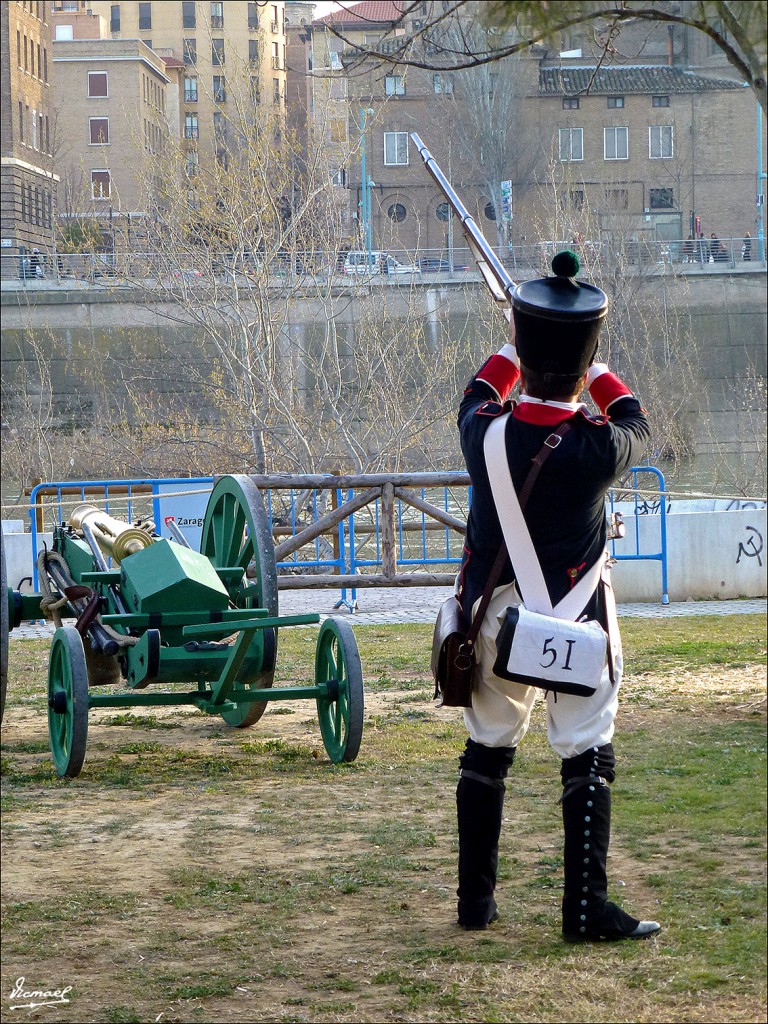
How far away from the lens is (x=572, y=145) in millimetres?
26391

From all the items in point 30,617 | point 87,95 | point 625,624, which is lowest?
point 625,624

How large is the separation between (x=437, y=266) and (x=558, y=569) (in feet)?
77.0

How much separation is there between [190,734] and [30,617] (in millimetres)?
932

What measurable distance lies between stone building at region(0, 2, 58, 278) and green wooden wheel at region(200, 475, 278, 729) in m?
19.2

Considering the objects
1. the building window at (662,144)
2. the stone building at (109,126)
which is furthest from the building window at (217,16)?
the building window at (662,144)

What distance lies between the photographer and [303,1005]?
136 inches

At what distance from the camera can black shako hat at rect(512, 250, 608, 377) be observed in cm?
377

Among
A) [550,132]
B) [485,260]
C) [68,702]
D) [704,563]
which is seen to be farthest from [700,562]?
[550,132]

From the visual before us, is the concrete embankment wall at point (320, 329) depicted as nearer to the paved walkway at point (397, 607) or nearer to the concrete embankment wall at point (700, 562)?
the paved walkway at point (397, 607)

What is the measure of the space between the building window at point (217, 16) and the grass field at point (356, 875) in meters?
16.2

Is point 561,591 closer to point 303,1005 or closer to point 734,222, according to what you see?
point 303,1005

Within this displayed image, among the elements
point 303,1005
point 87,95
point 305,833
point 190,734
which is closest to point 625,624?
point 190,734

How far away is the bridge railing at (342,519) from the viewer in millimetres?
10820

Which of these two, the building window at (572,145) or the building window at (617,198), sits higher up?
the building window at (572,145)
